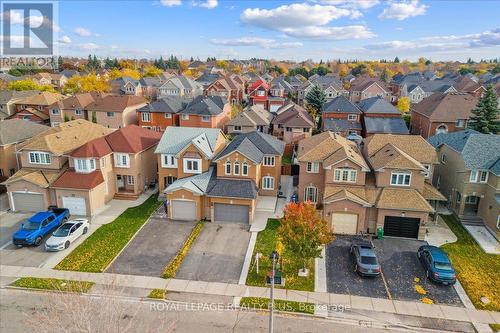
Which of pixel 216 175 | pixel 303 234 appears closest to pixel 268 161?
pixel 216 175

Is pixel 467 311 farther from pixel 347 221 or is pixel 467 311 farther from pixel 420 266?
pixel 347 221

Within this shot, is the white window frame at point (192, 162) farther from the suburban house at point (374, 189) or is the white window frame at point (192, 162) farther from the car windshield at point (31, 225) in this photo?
the car windshield at point (31, 225)

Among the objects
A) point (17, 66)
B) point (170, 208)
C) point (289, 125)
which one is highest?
point (17, 66)

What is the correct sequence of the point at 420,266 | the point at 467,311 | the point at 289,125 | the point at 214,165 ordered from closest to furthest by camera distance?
the point at 467,311
the point at 420,266
the point at 214,165
the point at 289,125

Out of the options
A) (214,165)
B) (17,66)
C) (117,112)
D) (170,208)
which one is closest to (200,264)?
(170,208)

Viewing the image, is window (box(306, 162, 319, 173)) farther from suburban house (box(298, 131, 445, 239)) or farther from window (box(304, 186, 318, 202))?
window (box(304, 186, 318, 202))

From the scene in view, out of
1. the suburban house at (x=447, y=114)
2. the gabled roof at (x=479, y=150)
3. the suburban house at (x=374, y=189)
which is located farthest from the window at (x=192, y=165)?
the suburban house at (x=447, y=114)

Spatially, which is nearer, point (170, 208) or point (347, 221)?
point (347, 221)

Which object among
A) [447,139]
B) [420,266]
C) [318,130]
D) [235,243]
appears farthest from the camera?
[318,130]

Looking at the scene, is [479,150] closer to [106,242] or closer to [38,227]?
[106,242]
